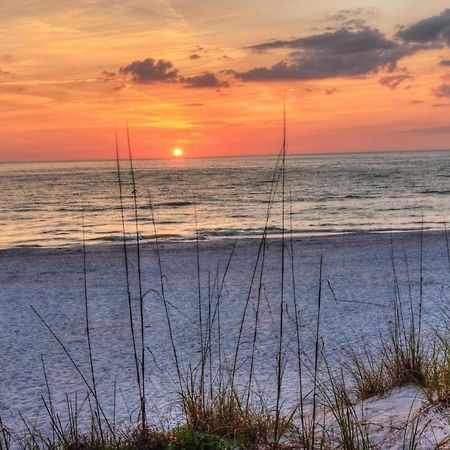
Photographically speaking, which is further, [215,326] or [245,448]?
[215,326]

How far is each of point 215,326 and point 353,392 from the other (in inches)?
155

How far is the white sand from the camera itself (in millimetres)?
6289

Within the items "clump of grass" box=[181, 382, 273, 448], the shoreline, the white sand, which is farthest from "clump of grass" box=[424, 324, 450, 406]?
the shoreline

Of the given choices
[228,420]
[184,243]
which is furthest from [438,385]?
[184,243]

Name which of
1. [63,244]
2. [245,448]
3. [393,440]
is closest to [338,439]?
[393,440]

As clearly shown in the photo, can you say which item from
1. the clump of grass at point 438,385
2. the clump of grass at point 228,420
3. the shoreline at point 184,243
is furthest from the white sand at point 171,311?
the shoreline at point 184,243

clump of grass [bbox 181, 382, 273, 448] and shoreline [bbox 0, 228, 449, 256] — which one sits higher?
clump of grass [bbox 181, 382, 273, 448]

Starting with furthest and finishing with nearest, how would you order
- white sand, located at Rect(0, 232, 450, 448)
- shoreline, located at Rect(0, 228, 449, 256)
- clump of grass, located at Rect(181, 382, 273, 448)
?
shoreline, located at Rect(0, 228, 449, 256)
white sand, located at Rect(0, 232, 450, 448)
clump of grass, located at Rect(181, 382, 273, 448)

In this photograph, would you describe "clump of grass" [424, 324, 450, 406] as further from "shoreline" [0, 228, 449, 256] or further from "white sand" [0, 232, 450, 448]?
"shoreline" [0, 228, 449, 256]

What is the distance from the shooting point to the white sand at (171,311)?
20.6 ft

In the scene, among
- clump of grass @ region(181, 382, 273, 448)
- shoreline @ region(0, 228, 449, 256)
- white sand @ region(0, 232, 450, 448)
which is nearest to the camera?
clump of grass @ region(181, 382, 273, 448)

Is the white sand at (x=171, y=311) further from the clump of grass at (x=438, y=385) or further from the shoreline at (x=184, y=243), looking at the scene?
the shoreline at (x=184, y=243)

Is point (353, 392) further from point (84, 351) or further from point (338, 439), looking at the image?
point (84, 351)

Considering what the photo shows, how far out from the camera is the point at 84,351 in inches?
306
